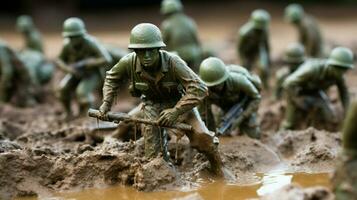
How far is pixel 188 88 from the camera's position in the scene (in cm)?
898

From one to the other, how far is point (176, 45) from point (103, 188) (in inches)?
249

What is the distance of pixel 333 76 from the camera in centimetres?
1184

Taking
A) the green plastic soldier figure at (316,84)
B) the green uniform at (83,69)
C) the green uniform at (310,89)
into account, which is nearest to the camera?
the green plastic soldier figure at (316,84)

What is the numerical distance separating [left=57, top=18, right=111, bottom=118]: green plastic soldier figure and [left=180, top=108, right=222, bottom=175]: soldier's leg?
12.5 feet

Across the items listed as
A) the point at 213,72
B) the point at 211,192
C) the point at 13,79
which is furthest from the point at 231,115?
the point at 13,79

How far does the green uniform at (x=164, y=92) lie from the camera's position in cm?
901

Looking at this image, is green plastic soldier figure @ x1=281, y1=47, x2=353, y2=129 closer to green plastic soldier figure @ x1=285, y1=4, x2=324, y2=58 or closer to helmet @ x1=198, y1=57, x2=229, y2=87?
helmet @ x1=198, y1=57, x2=229, y2=87

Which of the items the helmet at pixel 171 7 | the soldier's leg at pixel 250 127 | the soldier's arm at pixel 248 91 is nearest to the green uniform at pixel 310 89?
the soldier's leg at pixel 250 127

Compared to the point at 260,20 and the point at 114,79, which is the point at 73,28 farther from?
the point at 260,20

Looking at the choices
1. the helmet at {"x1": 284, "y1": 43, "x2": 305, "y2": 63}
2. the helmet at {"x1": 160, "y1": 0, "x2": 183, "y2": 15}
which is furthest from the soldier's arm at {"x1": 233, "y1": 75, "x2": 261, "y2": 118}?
the helmet at {"x1": 160, "y1": 0, "x2": 183, "y2": 15}

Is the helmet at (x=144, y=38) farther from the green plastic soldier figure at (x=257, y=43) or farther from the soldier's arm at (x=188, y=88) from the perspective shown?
the green plastic soldier figure at (x=257, y=43)

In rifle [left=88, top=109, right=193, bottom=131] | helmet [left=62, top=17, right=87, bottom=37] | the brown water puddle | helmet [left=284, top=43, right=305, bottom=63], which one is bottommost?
the brown water puddle

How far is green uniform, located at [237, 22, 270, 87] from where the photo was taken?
1516 cm

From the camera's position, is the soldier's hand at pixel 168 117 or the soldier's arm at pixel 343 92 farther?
the soldier's arm at pixel 343 92
